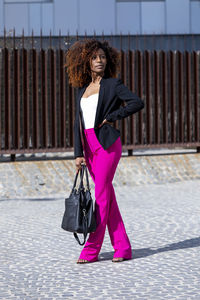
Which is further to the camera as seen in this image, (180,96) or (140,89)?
(180,96)

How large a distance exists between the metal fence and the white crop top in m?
A: 6.94

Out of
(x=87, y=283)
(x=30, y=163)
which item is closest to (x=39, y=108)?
(x=30, y=163)

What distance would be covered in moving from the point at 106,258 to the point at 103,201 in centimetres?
56

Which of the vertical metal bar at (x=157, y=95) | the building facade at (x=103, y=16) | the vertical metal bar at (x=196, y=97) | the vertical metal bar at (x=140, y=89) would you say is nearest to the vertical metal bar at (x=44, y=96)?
the vertical metal bar at (x=140, y=89)

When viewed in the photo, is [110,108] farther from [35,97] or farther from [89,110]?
[35,97]

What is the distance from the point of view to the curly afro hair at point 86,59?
18.8ft

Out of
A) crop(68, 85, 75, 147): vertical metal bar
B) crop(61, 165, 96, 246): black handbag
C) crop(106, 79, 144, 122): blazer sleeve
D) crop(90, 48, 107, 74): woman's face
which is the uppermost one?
crop(90, 48, 107, 74): woman's face

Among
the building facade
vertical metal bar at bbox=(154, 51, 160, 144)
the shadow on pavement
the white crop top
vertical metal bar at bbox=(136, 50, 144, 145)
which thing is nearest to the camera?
the white crop top

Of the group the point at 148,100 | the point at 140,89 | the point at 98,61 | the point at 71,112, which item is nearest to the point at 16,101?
the point at 71,112

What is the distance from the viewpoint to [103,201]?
5.54 m

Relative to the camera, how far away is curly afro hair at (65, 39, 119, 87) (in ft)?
18.8

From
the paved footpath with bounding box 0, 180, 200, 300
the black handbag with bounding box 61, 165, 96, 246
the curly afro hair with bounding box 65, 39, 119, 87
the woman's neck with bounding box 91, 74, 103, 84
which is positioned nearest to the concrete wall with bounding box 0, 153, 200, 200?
the paved footpath with bounding box 0, 180, 200, 300

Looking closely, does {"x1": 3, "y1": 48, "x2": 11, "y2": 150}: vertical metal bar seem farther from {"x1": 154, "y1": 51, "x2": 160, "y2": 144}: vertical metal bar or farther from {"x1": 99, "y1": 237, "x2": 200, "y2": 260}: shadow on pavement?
{"x1": 99, "y1": 237, "x2": 200, "y2": 260}: shadow on pavement

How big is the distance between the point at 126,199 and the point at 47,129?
10.0ft
